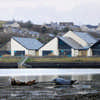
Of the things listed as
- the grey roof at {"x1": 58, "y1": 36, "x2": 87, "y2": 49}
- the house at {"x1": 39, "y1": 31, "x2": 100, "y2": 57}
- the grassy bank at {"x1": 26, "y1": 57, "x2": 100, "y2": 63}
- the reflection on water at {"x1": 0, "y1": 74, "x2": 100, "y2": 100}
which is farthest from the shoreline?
the reflection on water at {"x1": 0, "y1": 74, "x2": 100, "y2": 100}

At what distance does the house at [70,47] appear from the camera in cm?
8850

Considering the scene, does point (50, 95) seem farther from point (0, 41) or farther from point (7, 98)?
point (0, 41)

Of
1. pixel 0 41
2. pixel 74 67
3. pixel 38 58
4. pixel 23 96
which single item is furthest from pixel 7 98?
pixel 0 41

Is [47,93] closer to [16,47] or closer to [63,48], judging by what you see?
[63,48]

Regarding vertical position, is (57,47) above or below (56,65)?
above

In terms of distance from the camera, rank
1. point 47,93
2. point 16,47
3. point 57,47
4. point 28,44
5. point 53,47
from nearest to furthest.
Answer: point 47,93 → point 57,47 → point 53,47 → point 16,47 → point 28,44

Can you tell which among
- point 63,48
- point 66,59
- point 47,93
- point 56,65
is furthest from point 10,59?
point 47,93

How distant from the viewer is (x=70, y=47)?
92.7m

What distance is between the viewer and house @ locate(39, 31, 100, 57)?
290 ft

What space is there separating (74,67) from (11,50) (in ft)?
85.6

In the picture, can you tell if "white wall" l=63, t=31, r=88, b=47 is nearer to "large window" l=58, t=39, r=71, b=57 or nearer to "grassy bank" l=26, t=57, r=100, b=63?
"large window" l=58, t=39, r=71, b=57

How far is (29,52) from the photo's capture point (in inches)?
3780

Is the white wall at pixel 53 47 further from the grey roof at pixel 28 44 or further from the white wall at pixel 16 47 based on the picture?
the white wall at pixel 16 47

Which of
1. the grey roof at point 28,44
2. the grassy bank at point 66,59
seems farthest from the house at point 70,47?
the grassy bank at point 66,59
